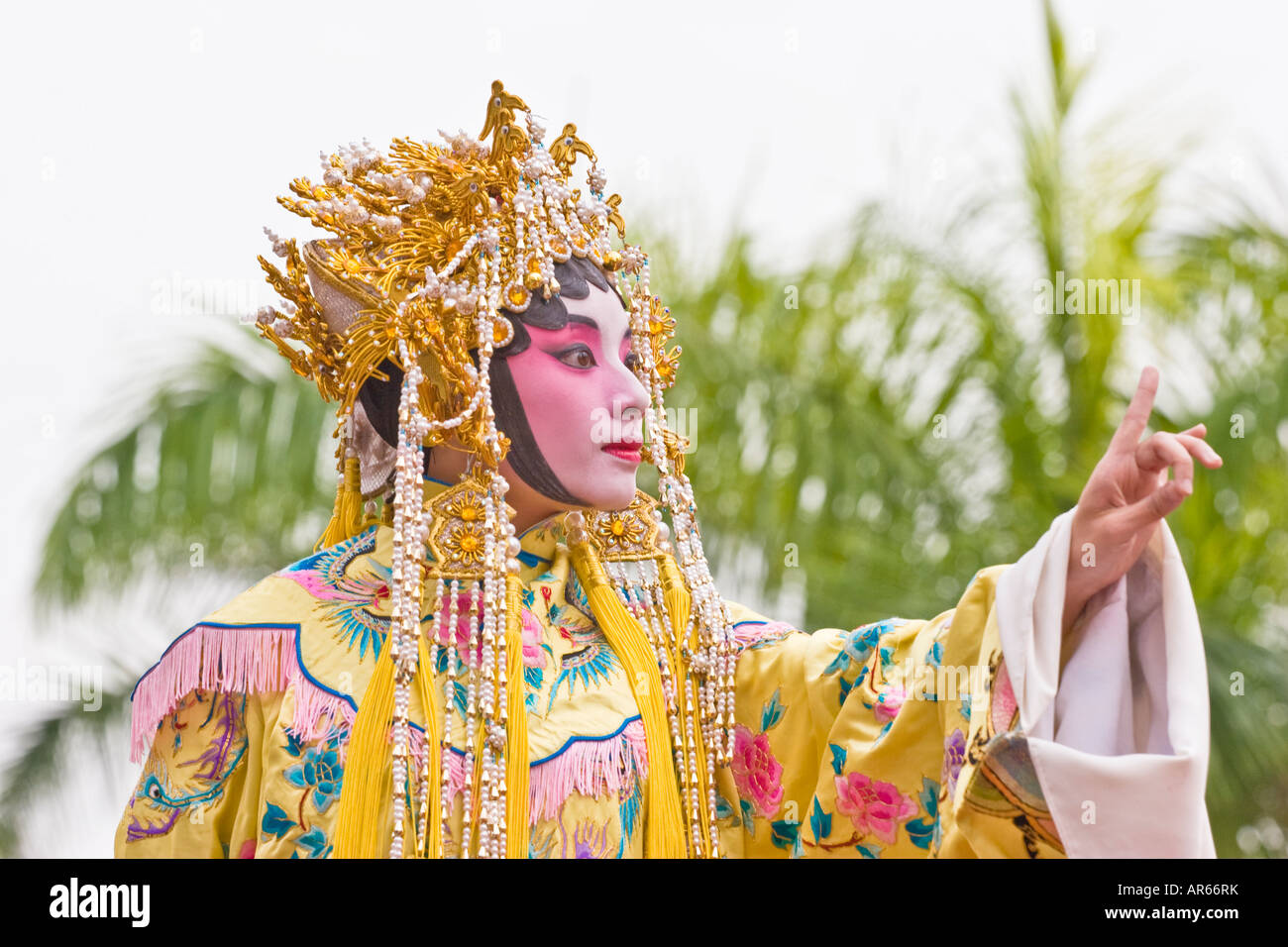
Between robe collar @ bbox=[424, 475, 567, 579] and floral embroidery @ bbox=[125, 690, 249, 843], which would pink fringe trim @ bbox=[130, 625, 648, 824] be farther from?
robe collar @ bbox=[424, 475, 567, 579]

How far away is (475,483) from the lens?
1.98 meters

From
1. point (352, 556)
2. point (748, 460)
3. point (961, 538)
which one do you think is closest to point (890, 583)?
point (961, 538)

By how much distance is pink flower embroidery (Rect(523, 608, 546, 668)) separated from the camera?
197 cm

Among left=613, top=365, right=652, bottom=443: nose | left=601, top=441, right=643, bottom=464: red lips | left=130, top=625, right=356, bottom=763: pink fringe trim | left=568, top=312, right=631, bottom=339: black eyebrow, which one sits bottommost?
left=130, top=625, right=356, bottom=763: pink fringe trim

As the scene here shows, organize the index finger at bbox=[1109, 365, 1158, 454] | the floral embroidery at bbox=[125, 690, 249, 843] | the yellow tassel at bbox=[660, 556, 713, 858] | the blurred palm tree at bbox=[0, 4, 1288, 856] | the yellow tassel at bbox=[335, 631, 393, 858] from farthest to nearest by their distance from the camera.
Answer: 1. the blurred palm tree at bbox=[0, 4, 1288, 856]
2. the yellow tassel at bbox=[660, 556, 713, 858]
3. the floral embroidery at bbox=[125, 690, 249, 843]
4. the yellow tassel at bbox=[335, 631, 393, 858]
5. the index finger at bbox=[1109, 365, 1158, 454]

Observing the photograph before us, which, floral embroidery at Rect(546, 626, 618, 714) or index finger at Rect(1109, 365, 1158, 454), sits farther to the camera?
floral embroidery at Rect(546, 626, 618, 714)

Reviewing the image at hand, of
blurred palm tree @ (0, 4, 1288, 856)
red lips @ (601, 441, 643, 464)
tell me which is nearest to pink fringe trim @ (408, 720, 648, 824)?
red lips @ (601, 441, 643, 464)

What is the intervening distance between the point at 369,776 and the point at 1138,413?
3.34 feet

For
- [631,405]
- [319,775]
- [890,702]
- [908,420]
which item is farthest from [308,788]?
[908,420]

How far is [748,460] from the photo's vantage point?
4465mm

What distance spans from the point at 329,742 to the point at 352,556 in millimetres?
311

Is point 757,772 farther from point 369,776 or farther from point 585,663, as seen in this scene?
point 369,776

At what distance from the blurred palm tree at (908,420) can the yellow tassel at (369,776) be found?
235 cm

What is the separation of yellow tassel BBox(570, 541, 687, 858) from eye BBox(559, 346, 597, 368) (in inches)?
10.4
